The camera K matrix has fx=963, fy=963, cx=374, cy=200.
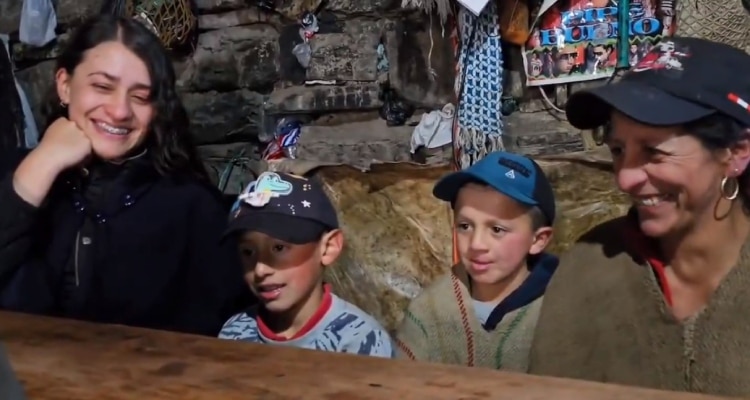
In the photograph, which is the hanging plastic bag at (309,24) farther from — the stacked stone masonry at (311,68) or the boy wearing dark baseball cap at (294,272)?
the boy wearing dark baseball cap at (294,272)

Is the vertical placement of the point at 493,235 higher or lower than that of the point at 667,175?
lower

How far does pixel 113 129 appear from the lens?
171cm

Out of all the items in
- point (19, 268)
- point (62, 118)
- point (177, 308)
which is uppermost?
point (62, 118)

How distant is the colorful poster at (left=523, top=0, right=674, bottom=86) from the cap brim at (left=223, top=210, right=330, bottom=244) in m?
1.13

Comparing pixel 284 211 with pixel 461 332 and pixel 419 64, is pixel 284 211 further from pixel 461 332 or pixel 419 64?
pixel 419 64

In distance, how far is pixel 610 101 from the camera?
1.18m

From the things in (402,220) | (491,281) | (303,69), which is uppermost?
(303,69)

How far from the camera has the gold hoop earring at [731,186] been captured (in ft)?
3.87

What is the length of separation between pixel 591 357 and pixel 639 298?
114 millimetres

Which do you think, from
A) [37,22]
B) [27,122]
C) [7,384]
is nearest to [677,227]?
[7,384]

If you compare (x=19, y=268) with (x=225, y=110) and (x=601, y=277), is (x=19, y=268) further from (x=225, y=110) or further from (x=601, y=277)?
(x=225, y=110)

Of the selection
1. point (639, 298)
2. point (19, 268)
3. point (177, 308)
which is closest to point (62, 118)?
point (19, 268)

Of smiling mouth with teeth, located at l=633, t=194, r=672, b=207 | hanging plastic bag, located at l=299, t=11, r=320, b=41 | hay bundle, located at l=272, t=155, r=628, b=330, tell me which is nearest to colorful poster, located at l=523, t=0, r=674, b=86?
hay bundle, located at l=272, t=155, r=628, b=330

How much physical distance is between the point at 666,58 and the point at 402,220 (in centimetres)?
135
